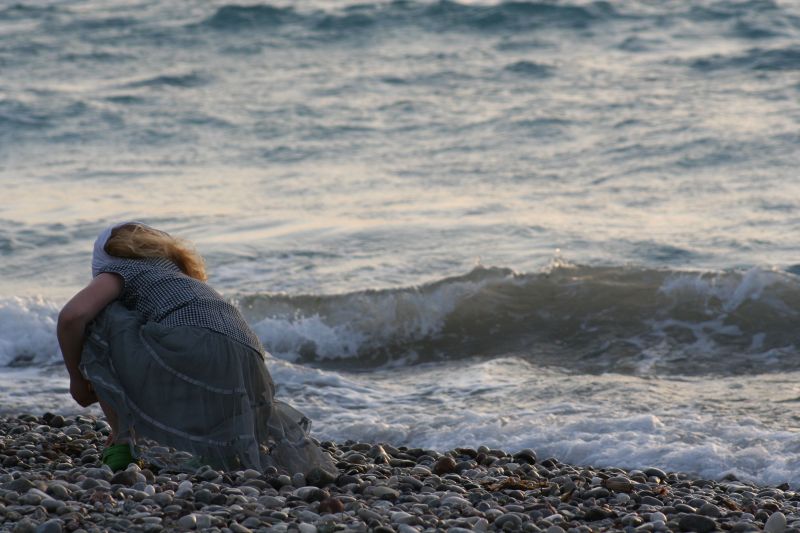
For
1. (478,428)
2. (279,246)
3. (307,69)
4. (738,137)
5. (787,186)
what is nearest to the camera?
(478,428)

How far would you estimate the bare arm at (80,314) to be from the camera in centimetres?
477

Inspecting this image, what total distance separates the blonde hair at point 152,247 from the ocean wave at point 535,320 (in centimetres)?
375

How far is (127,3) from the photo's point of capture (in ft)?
75.9

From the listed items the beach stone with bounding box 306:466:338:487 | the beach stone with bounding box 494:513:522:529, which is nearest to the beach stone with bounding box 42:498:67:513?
the beach stone with bounding box 306:466:338:487

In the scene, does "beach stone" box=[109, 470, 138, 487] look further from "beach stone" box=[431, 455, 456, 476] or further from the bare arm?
"beach stone" box=[431, 455, 456, 476]

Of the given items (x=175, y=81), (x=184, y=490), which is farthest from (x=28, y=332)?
(x=175, y=81)

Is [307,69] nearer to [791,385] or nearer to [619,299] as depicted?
[619,299]

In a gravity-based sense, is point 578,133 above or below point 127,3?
below

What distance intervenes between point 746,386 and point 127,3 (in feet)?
60.3

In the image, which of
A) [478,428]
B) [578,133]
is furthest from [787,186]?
[478,428]

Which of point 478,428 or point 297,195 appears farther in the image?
point 297,195

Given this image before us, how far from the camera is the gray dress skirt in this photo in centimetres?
484

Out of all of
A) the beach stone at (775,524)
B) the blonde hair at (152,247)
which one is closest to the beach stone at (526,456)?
the beach stone at (775,524)

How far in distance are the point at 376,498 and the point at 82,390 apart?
4.51ft
